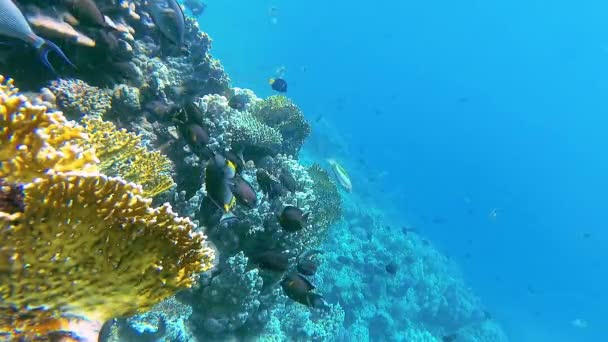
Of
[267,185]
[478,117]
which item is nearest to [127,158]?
[267,185]

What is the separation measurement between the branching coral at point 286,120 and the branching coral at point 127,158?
5.58 metres

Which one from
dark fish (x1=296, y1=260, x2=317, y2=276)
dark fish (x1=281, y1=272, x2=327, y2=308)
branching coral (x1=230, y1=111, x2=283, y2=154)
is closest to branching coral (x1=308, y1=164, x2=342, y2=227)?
branching coral (x1=230, y1=111, x2=283, y2=154)

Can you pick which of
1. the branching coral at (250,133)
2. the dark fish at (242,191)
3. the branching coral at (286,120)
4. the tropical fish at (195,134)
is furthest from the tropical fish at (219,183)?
the branching coral at (286,120)

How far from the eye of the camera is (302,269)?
14.8 feet

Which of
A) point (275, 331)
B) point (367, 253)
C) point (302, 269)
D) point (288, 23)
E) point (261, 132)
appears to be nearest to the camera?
point (302, 269)

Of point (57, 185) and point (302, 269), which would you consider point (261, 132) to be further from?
point (57, 185)

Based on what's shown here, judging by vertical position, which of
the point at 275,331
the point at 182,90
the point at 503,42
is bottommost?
the point at 275,331

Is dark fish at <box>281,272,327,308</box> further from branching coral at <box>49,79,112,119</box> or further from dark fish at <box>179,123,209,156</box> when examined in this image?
branching coral at <box>49,79,112,119</box>

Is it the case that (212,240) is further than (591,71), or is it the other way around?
(591,71)

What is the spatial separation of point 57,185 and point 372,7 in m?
143

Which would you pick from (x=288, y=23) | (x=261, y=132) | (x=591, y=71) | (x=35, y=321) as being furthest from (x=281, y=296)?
(x=591, y=71)

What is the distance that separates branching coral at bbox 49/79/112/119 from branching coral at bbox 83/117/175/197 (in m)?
1.20

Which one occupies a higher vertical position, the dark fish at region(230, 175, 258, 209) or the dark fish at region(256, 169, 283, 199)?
the dark fish at region(256, 169, 283, 199)

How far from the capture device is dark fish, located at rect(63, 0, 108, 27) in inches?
150
